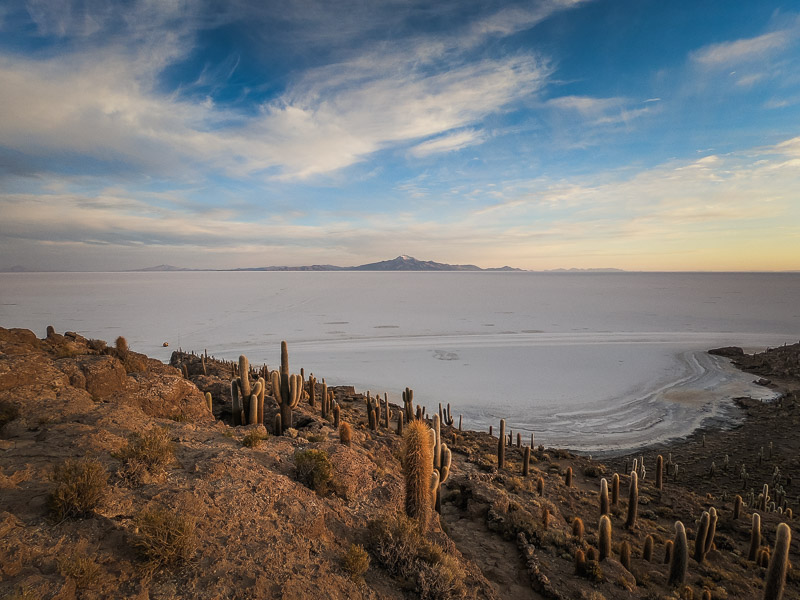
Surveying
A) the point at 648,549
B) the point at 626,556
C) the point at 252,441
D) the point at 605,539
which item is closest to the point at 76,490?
the point at 252,441

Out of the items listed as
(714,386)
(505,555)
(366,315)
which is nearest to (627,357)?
(714,386)

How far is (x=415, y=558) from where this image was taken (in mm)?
6113

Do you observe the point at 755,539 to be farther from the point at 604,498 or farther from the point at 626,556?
the point at 626,556

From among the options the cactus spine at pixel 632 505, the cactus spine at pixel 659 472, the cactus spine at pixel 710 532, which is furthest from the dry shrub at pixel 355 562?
the cactus spine at pixel 659 472

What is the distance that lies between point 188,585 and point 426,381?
94.8ft

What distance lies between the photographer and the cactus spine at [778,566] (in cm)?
716

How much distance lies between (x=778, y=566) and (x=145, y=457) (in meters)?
11.7

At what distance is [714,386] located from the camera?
30688mm

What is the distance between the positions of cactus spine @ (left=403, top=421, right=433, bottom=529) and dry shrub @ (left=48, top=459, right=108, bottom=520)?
181 inches

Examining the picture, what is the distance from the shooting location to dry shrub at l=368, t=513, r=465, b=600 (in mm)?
5680

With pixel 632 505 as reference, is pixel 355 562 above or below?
above

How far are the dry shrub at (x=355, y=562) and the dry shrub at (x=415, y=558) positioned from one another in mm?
439

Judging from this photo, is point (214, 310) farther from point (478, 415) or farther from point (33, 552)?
point (33, 552)

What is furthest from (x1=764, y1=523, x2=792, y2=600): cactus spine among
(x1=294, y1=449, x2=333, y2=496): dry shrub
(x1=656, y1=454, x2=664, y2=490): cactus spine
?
(x1=294, y1=449, x2=333, y2=496): dry shrub
